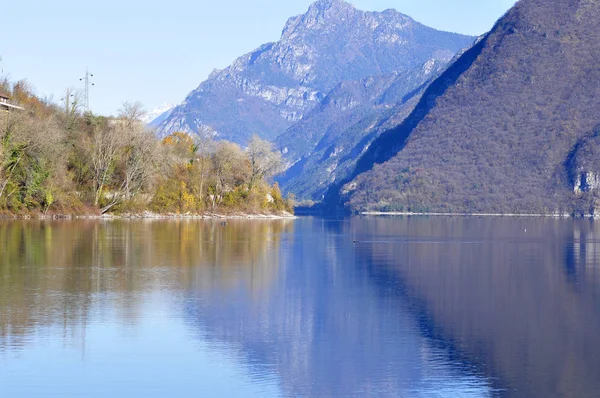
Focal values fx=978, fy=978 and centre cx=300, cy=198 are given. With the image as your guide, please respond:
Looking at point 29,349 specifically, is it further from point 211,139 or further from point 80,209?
point 211,139

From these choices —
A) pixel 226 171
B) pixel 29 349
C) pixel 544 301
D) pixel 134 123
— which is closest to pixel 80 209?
pixel 134 123

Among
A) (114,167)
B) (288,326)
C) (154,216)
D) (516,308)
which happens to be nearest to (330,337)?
(288,326)

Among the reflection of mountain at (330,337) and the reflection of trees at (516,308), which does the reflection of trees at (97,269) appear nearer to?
the reflection of mountain at (330,337)

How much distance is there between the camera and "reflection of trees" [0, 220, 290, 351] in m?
32.1

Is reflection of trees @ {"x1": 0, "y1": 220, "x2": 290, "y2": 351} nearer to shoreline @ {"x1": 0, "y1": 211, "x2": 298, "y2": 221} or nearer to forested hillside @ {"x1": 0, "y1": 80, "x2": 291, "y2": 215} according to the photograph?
forested hillside @ {"x1": 0, "y1": 80, "x2": 291, "y2": 215}

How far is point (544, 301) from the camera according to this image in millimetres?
38906

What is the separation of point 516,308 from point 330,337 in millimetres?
10014

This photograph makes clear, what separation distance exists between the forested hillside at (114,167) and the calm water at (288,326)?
3717cm

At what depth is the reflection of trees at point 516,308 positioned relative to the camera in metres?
25.4

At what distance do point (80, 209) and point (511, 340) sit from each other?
8162cm

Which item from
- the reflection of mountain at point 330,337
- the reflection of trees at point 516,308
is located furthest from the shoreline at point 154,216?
the reflection of mountain at point 330,337

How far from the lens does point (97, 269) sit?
4556 cm

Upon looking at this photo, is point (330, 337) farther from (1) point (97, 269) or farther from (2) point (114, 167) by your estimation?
(2) point (114, 167)

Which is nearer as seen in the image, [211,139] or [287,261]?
[287,261]
